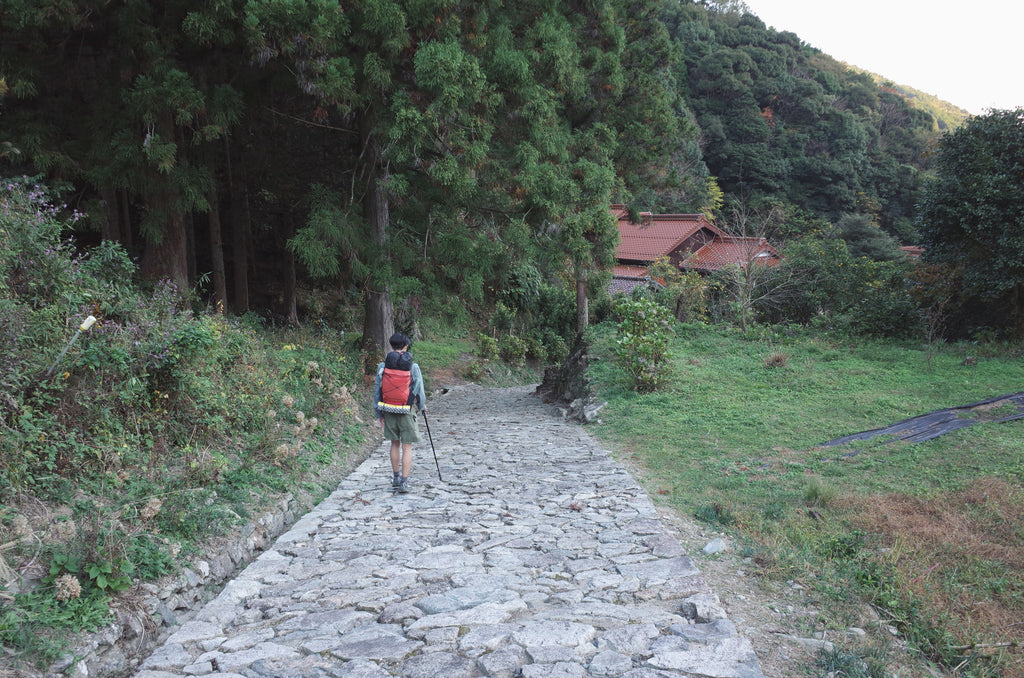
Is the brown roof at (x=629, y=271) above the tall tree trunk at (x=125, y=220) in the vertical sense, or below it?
below

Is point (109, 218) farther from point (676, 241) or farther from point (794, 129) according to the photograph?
point (794, 129)

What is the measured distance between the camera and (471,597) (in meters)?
4.04

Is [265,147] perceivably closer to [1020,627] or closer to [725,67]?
[1020,627]

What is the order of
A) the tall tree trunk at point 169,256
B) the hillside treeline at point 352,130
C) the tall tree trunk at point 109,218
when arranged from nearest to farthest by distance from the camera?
the hillside treeline at point 352,130 < the tall tree trunk at point 169,256 < the tall tree trunk at point 109,218

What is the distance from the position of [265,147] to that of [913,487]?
12554mm

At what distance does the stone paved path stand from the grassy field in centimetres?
79

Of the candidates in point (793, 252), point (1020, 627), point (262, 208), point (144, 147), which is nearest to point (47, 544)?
point (1020, 627)

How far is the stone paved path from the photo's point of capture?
326 cm

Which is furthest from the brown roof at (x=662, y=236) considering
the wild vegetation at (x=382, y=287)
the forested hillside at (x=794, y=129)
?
the forested hillside at (x=794, y=129)

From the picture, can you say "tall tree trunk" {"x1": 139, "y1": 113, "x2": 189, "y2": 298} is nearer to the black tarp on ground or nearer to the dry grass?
the dry grass

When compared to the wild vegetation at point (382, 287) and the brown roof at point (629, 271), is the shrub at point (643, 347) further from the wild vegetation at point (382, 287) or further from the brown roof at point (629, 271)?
the brown roof at point (629, 271)

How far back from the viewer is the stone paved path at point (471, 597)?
3262mm

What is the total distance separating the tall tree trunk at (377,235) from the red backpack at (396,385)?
4.51 meters

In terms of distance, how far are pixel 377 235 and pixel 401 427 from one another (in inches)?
237
